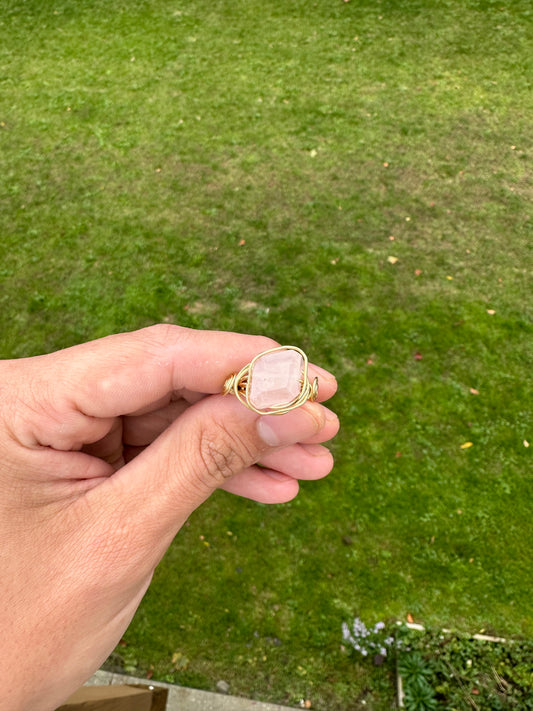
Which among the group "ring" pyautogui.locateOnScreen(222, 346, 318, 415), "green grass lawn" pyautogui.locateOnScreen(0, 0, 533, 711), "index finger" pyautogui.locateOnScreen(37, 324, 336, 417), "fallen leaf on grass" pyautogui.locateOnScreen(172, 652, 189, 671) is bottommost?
"fallen leaf on grass" pyautogui.locateOnScreen(172, 652, 189, 671)

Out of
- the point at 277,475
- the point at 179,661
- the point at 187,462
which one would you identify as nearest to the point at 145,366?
the point at 187,462

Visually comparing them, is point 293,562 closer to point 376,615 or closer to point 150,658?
point 376,615

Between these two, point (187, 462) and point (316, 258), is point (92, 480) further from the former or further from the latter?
point (316, 258)

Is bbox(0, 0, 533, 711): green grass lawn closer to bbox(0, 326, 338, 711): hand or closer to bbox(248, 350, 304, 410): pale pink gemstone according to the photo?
bbox(0, 326, 338, 711): hand

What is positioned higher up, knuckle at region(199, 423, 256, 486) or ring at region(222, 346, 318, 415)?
ring at region(222, 346, 318, 415)

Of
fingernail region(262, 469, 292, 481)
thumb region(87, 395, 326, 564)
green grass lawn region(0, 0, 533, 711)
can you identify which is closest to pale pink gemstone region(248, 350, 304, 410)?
thumb region(87, 395, 326, 564)

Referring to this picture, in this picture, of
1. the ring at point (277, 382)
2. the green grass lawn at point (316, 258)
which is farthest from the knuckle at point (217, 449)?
the green grass lawn at point (316, 258)

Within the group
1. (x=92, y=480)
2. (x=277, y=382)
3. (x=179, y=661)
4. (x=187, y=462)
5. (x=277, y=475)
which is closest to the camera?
(x=277, y=382)
